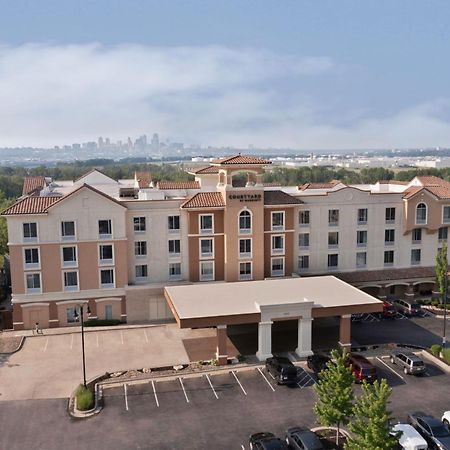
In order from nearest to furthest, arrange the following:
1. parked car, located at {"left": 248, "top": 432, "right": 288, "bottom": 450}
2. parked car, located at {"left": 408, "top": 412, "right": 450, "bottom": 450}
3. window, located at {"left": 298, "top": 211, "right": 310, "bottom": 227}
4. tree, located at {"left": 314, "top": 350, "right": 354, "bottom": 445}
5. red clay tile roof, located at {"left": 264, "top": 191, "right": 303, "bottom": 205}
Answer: parked car, located at {"left": 248, "top": 432, "right": 288, "bottom": 450}
tree, located at {"left": 314, "top": 350, "right": 354, "bottom": 445}
parked car, located at {"left": 408, "top": 412, "right": 450, "bottom": 450}
red clay tile roof, located at {"left": 264, "top": 191, "right": 303, "bottom": 205}
window, located at {"left": 298, "top": 211, "right": 310, "bottom": 227}

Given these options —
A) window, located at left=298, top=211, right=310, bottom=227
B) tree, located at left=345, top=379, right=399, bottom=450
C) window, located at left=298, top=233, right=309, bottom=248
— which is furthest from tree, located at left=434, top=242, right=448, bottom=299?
tree, located at left=345, top=379, right=399, bottom=450

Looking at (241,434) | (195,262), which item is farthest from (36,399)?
(195,262)

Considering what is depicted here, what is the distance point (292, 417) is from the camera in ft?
109

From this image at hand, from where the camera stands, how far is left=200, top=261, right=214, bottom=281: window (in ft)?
178

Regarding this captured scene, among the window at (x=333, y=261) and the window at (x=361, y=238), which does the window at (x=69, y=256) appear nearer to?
the window at (x=333, y=261)

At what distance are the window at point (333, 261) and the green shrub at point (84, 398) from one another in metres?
31.5

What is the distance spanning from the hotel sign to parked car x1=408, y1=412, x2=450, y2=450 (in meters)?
27.5

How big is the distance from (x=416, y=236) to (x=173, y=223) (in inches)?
1117

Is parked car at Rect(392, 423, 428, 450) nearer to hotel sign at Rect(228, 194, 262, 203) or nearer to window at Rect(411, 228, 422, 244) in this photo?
hotel sign at Rect(228, 194, 262, 203)

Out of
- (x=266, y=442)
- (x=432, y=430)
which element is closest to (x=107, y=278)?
(x=266, y=442)

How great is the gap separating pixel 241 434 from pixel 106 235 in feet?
86.8

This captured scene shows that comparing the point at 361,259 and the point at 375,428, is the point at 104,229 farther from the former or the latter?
the point at 375,428

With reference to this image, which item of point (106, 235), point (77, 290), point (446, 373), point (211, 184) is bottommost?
point (446, 373)

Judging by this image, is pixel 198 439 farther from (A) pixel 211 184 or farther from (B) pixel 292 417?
(A) pixel 211 184
